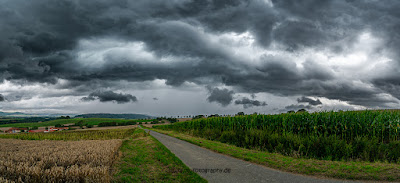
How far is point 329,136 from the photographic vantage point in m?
14.0

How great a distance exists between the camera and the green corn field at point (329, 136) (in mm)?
12594

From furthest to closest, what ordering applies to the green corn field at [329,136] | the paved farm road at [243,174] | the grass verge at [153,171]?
the green corn field at [329,136], the grass verge at [153,171], the paved farm road at [243,174]

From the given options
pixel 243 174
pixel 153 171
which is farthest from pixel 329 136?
pixel 153 171

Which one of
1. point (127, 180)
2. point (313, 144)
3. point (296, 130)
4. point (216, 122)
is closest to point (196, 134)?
point (216, 122)

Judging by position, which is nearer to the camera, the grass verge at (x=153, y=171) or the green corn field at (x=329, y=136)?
the grass verge at (x=153, y=171)

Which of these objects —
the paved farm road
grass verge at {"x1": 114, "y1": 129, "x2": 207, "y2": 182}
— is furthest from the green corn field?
grass verge at {"x1": 114, "y1": 129, "x2": 207, "y2": 182}

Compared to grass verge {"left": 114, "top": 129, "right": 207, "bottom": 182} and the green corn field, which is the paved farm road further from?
the green corn field

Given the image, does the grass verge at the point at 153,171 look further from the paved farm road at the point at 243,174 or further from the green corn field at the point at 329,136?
the green corn field at the point at 329,136

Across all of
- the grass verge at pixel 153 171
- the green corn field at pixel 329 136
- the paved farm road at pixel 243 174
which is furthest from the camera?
the green corn field at pixel 329 136

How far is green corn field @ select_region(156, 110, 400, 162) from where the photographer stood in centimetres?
1259

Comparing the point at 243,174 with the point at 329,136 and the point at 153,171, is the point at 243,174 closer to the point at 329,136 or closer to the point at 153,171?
the point at 153,171

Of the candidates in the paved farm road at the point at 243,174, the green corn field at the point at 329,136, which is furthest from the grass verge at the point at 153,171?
the green corn field at the point at 329,136

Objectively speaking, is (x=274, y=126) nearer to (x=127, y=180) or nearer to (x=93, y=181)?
(x=127, y=180)

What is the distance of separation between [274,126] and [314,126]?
154 inches
